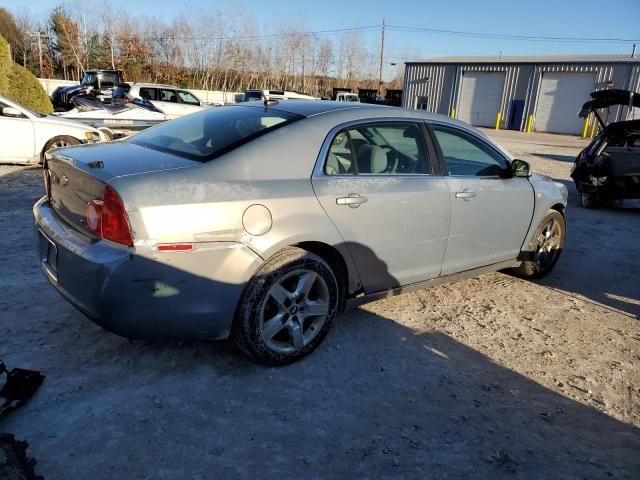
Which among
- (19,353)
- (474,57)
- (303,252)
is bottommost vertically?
(19,353)

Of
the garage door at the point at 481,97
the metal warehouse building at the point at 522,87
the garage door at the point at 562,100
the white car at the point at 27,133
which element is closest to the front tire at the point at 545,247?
the white car at the point at 27,133

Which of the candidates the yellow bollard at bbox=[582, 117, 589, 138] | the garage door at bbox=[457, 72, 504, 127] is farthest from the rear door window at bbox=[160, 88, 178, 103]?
the yellow bollard at bbox=[582, 117, 589, 138]

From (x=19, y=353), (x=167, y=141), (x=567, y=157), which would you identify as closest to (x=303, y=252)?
(x=167, y=141)

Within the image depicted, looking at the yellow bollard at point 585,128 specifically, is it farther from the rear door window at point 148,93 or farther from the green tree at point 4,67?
the green tree at point 4,67

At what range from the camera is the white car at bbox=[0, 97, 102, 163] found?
8633 mm

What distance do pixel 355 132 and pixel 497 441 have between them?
2.05 m

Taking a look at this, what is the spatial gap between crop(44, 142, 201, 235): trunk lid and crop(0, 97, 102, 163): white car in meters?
6.25

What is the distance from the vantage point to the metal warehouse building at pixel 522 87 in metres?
30.8

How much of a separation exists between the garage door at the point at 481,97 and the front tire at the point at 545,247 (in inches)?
1265

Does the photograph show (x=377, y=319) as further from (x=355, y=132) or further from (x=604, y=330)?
(x=604, y=330)

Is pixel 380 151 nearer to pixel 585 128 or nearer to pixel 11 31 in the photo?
pixel 585 128

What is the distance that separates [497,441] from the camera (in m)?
2.53

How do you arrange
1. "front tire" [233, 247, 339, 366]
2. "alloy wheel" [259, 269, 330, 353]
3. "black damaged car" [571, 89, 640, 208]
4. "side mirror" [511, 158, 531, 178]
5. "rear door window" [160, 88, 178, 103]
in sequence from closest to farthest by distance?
"front tire" [233, 247, 339, 366]
"alloy wheel" [259, 269, 330, 353]
"side mirror" [511, 158, 531, 178]
"black damaged car" [571, 89, 640, 208]
"rear door window" [160, 88, 178, 103]

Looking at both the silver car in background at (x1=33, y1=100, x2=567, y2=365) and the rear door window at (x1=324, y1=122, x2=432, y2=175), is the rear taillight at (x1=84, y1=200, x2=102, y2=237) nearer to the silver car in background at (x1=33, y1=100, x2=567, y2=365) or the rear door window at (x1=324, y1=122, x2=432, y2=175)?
the silver car in background at (x1=33, y1=100, x2=567, y2=365)
